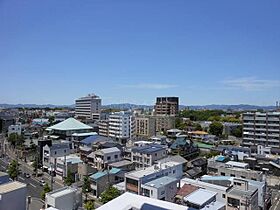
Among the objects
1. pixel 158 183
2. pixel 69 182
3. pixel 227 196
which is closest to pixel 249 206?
pixel 227 196

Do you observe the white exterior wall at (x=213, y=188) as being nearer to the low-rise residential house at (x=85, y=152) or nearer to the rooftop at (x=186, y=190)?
the rooftop at (x=186, y=190)

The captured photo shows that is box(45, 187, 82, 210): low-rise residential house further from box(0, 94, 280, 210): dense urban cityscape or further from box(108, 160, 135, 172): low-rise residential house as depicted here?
box(108, 160, 135, 172): low-rise residential house

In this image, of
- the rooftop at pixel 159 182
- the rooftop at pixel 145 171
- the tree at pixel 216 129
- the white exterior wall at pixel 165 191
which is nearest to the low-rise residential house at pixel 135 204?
the white exterior wall at pixel 165 191

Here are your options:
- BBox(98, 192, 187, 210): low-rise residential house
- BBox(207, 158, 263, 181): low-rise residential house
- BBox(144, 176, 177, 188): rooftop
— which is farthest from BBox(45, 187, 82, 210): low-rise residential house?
BBox(207, 158, 263, 181): low-rise residential house

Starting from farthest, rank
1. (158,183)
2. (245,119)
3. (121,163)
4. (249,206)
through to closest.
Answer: (245,119), (121,163), (158,183), (249,206)

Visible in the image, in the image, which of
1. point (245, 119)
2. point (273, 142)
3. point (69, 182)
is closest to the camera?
point (69, 182)

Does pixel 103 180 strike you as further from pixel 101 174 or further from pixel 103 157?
pixel 103 157

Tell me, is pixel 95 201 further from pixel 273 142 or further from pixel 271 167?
pixel 273 142

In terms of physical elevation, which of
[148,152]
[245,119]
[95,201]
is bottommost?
[95,201]
